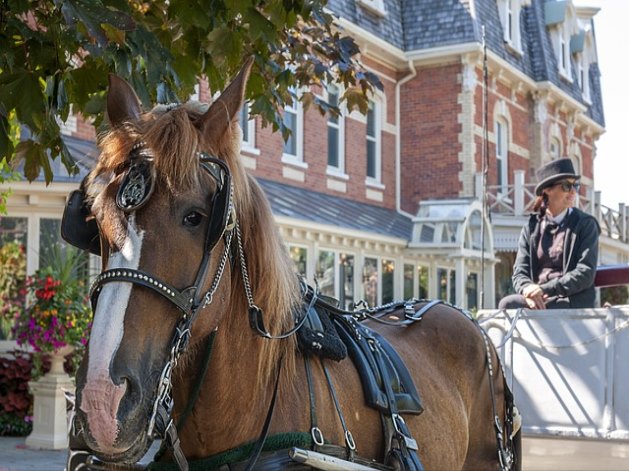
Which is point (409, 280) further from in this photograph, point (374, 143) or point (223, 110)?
point (223, 110)

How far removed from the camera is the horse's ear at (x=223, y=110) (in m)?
2.62

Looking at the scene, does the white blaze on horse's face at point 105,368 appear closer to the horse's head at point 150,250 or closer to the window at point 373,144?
the horse's head at point 150,250

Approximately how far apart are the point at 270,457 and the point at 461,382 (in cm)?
183

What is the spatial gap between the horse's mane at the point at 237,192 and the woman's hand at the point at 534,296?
330cm

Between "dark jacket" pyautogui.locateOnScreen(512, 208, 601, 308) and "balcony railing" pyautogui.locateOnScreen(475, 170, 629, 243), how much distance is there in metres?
12.2

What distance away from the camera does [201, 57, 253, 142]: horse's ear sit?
2625 millimetres

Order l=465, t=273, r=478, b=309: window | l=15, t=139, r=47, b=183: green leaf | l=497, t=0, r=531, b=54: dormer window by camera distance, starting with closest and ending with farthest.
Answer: l=15, t=139, r=47, b=183: green leaf → l=465, t=273, r=478, b=309: window → l=497, t=0, r=531, b=54: dormer window

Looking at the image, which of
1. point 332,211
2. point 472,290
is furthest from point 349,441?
point 472,290

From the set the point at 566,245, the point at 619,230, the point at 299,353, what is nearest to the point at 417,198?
the point at 619,230

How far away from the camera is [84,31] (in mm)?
3912

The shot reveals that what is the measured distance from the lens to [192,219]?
2473mm

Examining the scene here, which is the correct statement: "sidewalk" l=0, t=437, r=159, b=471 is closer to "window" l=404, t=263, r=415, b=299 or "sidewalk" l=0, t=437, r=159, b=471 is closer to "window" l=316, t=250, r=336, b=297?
"window" l=316, t=250, r=336, b=297

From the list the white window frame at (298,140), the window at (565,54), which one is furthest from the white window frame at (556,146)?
the white window frame at (298,140)

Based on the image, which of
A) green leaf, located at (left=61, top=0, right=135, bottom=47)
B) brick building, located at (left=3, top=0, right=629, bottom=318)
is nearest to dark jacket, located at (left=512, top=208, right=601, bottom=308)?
green leaf, located at (left=61, top=0, right=135, bottom=47)
